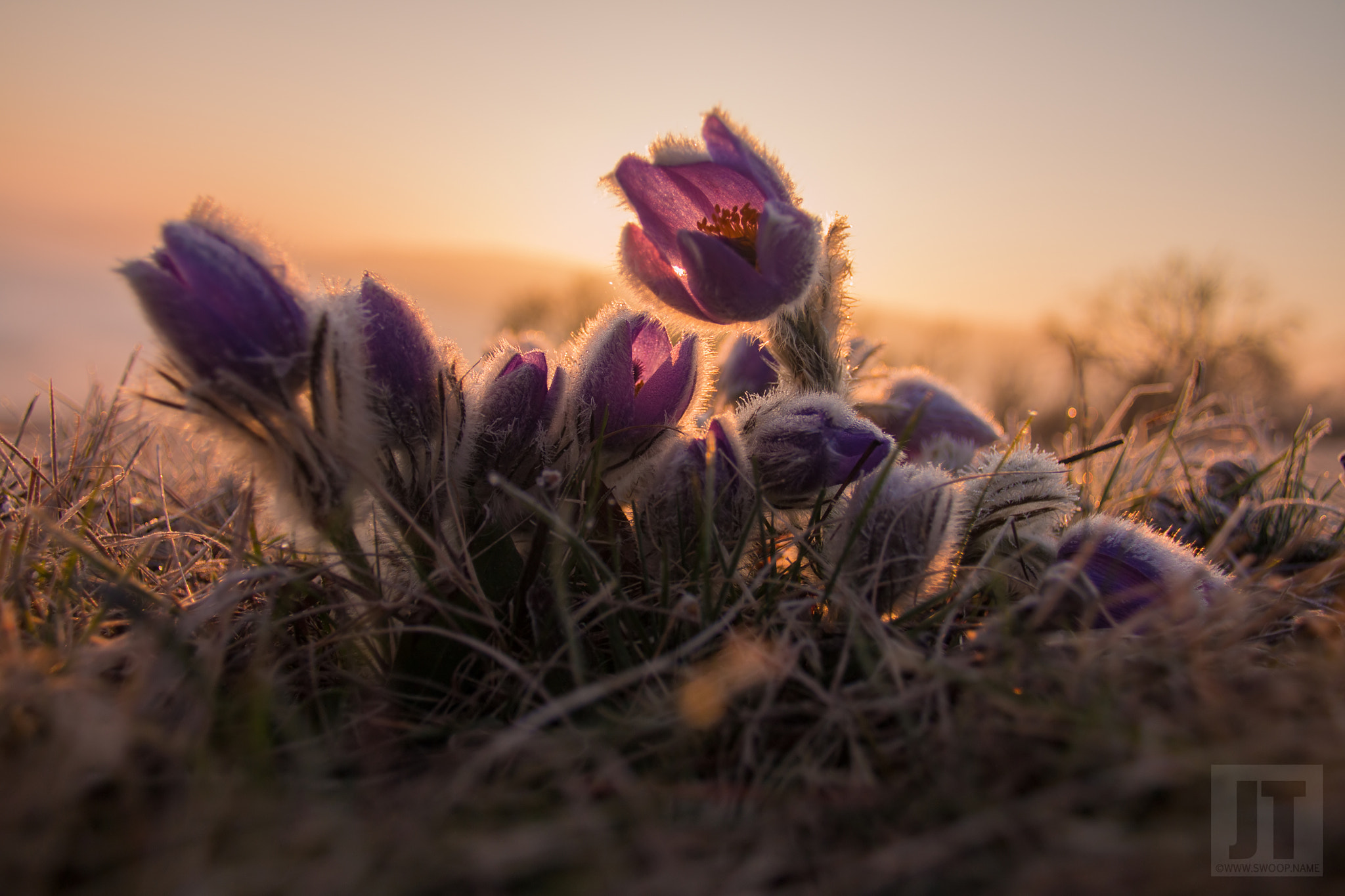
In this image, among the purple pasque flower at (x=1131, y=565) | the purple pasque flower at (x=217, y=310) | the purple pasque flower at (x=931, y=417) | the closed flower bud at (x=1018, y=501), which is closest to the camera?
the purple pasque flower at (x=217, y=310)

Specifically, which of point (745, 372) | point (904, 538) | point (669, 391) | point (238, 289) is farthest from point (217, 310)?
point (745, 372)

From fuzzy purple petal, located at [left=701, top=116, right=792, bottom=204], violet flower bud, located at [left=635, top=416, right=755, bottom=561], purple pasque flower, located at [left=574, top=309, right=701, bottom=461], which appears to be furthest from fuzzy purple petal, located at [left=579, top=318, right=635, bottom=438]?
fuzzy purple petal, located at [left=701, top=116, right=792, bottom=204]

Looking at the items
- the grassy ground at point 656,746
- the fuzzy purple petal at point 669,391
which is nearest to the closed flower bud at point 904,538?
the grassy ground at point 656,746

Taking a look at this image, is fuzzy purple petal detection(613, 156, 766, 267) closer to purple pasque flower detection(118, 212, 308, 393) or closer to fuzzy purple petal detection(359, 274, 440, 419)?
fuzzy purple petal detection(359, 274, 440, 419)

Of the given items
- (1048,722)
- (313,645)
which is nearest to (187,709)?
(313,645)

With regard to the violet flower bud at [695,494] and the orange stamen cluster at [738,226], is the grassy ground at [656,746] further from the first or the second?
the orange stamen cluster at [738,226]

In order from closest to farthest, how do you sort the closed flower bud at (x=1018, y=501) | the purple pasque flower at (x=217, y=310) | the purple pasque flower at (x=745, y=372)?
the purple pasque flower at (x=217, y=310)
the closed flower bud at (x=1018, y=501)
the purple pasque flower at (x=745, y=372)

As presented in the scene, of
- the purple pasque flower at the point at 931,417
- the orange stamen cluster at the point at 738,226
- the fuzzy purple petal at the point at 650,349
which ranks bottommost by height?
the purple pasque flower at the point at 931,417
